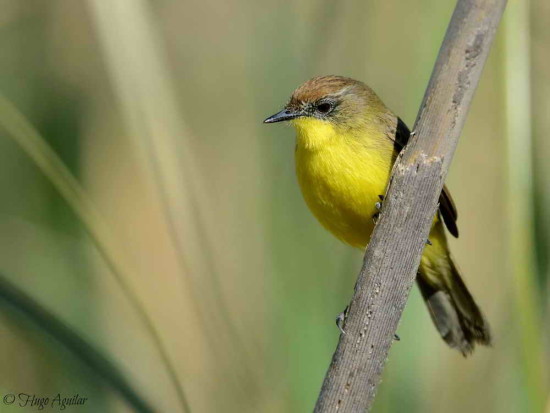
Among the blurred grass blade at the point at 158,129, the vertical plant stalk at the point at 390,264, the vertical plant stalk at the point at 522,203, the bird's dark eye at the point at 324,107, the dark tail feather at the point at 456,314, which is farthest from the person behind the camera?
the bird's dark eye at the point at 324,107

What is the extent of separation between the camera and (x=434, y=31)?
213 cm

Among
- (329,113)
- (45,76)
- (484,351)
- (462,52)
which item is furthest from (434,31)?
(45,76)

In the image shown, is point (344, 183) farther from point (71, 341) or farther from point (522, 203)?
point (71, 341)

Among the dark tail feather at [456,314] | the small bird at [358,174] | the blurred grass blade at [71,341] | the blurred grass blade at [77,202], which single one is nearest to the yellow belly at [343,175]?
the small bird at [358,174]

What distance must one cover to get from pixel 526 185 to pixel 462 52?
20.4 inches

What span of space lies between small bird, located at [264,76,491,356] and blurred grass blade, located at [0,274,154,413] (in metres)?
1.08

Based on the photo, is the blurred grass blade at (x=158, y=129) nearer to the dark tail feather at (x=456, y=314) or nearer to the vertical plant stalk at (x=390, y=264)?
the vertical plant stalk at (x=390, y=264)

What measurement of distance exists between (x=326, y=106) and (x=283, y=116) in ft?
→ 0.49

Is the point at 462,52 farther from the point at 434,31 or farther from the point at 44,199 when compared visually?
the point at 44,199

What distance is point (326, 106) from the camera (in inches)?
103

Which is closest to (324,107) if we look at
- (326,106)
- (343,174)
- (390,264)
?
(326,106)

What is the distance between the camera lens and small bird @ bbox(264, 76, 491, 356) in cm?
238

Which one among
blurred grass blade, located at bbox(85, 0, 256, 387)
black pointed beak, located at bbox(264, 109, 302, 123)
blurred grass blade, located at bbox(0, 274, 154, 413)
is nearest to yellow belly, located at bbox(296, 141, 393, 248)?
black pointed beak, located at bbox(264, 109, 302, 123)

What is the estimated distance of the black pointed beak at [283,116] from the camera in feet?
8.39
